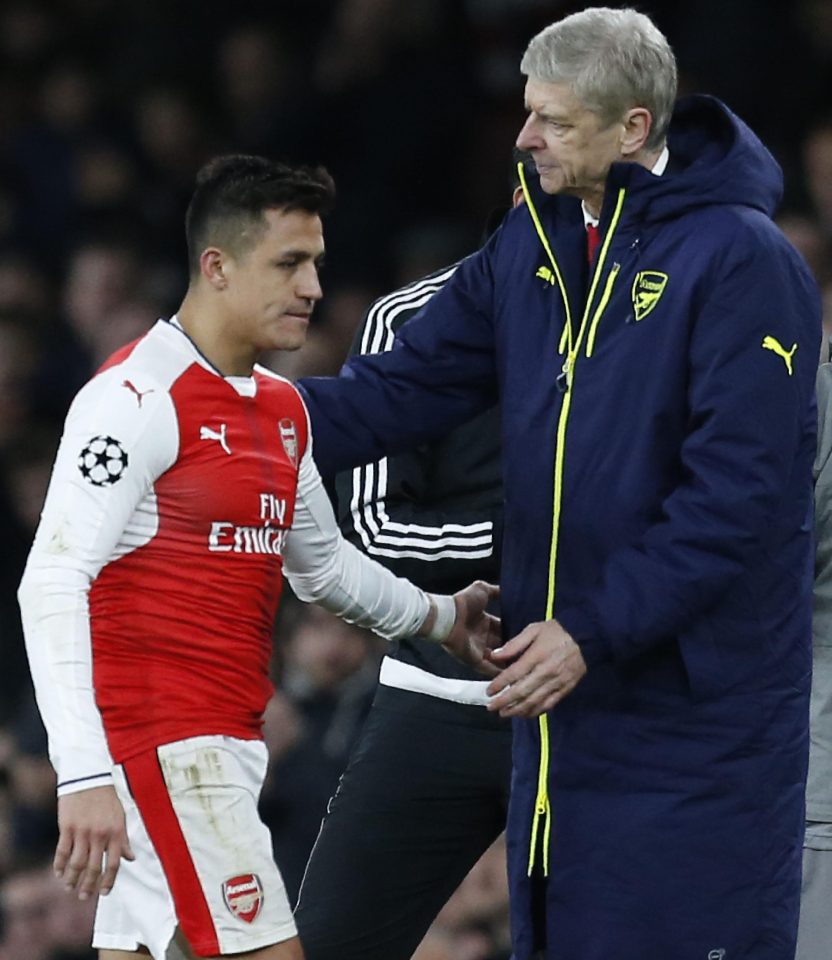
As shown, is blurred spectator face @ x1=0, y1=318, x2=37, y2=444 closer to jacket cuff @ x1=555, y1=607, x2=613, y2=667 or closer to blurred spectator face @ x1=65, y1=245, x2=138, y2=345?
blurred spectator face @ x1=65, y1=245, x2=138, y2=345

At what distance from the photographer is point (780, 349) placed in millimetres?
3170

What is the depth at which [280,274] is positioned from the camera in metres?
3.52

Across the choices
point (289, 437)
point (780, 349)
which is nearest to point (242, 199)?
point (289, 437)

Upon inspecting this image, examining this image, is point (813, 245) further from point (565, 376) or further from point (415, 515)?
point (565, 376)

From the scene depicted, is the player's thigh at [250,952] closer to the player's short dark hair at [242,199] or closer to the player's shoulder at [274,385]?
the player's shoulder at [274,385]

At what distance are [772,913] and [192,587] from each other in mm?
1018

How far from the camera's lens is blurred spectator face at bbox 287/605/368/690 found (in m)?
5.47

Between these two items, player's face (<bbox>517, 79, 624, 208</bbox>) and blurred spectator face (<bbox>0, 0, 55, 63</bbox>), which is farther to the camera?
blurred spectator face (<bbox>0, 0, 55, 63</bbox>)

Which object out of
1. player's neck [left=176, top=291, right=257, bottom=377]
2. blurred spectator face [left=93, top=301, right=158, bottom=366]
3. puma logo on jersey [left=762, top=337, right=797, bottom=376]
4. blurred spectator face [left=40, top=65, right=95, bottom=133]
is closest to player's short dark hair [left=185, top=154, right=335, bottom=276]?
player's neck [left=176, top=291, right=257, bottom=377]

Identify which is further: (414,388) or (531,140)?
(414,388)

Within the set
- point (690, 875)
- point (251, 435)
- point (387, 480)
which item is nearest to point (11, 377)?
point (387, 480)

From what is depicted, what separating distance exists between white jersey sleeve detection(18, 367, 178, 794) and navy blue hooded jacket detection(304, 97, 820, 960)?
0.60m

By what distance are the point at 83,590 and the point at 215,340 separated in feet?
1.64

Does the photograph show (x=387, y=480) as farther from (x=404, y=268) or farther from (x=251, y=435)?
(x=404, y=268)
